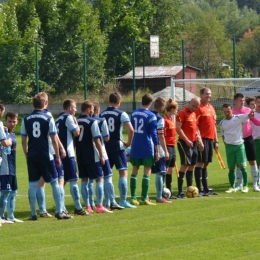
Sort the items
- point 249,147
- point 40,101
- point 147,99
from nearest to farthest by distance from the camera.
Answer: point 40,101 < point 147,99 < point 249,147

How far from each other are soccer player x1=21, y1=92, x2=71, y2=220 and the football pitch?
0.50 metres

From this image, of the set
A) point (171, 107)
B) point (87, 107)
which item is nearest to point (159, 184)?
point (171, 107)

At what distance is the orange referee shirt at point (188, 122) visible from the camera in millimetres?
15031

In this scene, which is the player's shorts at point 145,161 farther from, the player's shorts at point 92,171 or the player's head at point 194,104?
the player's head at point 194,104

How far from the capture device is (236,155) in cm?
1573

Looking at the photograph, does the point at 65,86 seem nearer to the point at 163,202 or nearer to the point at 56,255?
the point at 163,202

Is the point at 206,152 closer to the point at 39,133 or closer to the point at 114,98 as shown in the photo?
the point at 114,98

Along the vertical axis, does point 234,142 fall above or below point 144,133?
below

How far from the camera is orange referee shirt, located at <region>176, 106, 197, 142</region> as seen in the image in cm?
1503

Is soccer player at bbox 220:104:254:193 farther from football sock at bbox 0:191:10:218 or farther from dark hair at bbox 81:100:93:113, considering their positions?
football sock at bbox 0:191:10:218

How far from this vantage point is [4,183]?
12.1 m

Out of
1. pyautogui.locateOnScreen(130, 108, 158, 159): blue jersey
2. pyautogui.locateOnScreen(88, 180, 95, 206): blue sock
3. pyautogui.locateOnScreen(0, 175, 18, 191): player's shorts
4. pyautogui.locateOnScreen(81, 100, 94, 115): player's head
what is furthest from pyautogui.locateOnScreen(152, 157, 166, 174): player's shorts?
pyautogui.locateOnScreen(0, 175, 18, 191): player's shorts

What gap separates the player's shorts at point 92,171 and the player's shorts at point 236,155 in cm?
368

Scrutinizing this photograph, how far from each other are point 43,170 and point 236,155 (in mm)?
5005
